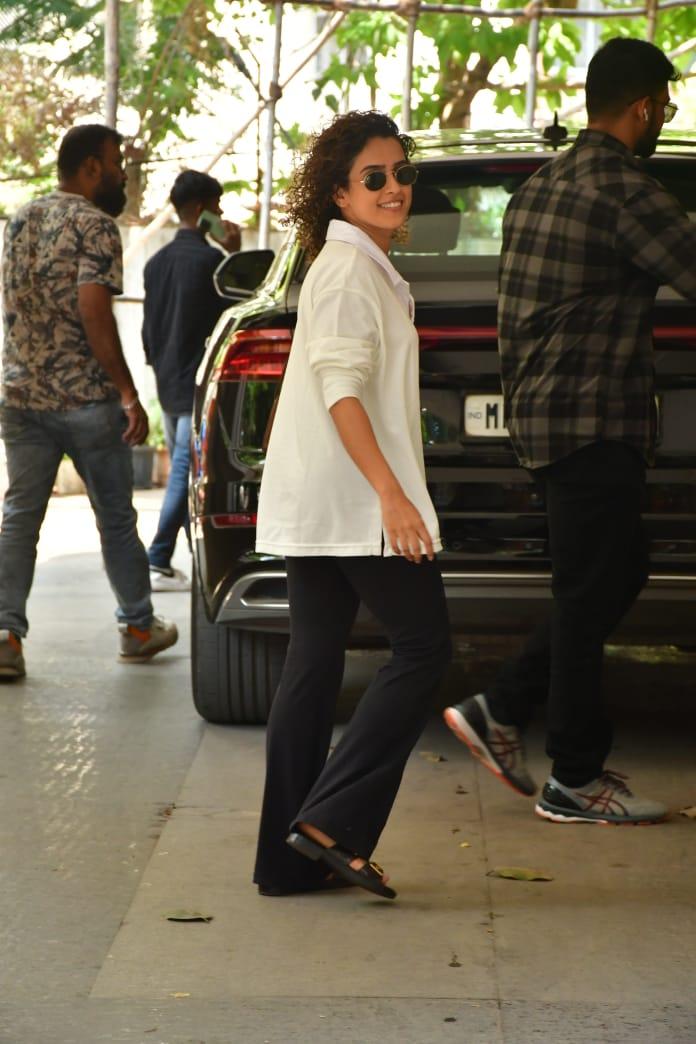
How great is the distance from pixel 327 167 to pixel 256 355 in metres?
1.30

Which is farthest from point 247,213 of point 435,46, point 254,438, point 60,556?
point 254,438

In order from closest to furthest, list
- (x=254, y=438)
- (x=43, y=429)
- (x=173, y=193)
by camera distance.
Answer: (x=254, y=438) → (x=43, y=429) → (x=173, y=193)

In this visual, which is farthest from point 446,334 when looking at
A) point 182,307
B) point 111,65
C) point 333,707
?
point 111,65

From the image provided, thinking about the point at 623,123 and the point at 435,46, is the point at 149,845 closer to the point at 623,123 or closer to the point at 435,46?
the point at 623,123

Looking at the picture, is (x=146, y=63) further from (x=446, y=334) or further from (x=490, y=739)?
(x=490, y=739)

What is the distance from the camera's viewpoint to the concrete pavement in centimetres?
335

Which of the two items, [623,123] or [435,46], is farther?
[435,46]

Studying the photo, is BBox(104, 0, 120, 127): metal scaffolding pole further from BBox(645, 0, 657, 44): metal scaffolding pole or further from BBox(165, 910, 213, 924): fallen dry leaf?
BBox(165, 910, 213, 924): fallen dry leaf

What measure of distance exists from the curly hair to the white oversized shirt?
0.12m

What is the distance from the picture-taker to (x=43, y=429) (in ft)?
22.9

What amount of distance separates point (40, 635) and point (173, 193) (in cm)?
263

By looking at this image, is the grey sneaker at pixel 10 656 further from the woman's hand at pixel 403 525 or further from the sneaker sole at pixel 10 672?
the woman's hand at pixel 403 525

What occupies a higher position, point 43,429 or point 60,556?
point 43,429

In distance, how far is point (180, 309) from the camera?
9172mm
